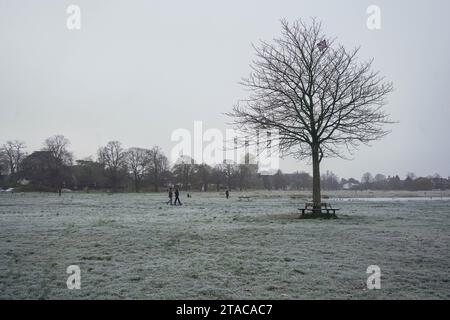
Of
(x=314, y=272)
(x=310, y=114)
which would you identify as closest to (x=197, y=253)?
(x=314, y=272)

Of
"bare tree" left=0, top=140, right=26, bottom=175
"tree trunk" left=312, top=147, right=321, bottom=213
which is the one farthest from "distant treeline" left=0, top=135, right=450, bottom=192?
"tree trunk" left=312, top=147, right=321, bottom=213

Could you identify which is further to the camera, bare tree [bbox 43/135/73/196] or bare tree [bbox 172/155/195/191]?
bare tree [bbox 172/155/195/191]

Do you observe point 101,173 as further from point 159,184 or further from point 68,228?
point 68,228

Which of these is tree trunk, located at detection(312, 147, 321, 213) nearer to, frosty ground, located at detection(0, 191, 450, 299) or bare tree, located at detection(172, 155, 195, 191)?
Answer: frosty ground, located at detection(0, 191, 450, 299)

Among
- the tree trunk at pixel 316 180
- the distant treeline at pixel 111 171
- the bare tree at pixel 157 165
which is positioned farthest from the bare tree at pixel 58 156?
the tree trunk at pixel 316 180

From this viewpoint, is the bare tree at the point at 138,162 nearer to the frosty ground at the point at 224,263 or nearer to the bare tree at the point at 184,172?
the bare tree at the point at 184,172

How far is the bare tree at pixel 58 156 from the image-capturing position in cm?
10819

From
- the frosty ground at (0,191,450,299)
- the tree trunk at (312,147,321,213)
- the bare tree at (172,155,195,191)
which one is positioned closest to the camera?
the frosty ground at (0,191,450,299)

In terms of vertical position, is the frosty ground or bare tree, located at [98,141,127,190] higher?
bare tree, located at [98,141,127,190]

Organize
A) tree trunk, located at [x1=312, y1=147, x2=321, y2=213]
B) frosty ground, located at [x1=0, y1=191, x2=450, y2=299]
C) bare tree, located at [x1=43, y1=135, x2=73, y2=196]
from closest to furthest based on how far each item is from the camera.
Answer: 1. frosty ground, located at [x1=0, y1=191, x2=450, y2=299]
2. tree trunk, located at [x1=312, y1=147, x2=321, y2=213]
3. bare tree, located at [x1=43, y1=135, x2=73, y2=196]

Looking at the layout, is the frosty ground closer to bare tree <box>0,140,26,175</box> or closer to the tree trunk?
the tree trunk

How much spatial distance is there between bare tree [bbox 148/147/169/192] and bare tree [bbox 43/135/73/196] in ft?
88.0

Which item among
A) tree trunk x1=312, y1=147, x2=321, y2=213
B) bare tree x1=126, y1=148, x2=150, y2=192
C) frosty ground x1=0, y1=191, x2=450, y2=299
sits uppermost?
bare tree x1=126, y1=148, x2=150, y2=192

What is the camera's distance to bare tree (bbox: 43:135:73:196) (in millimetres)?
108188
